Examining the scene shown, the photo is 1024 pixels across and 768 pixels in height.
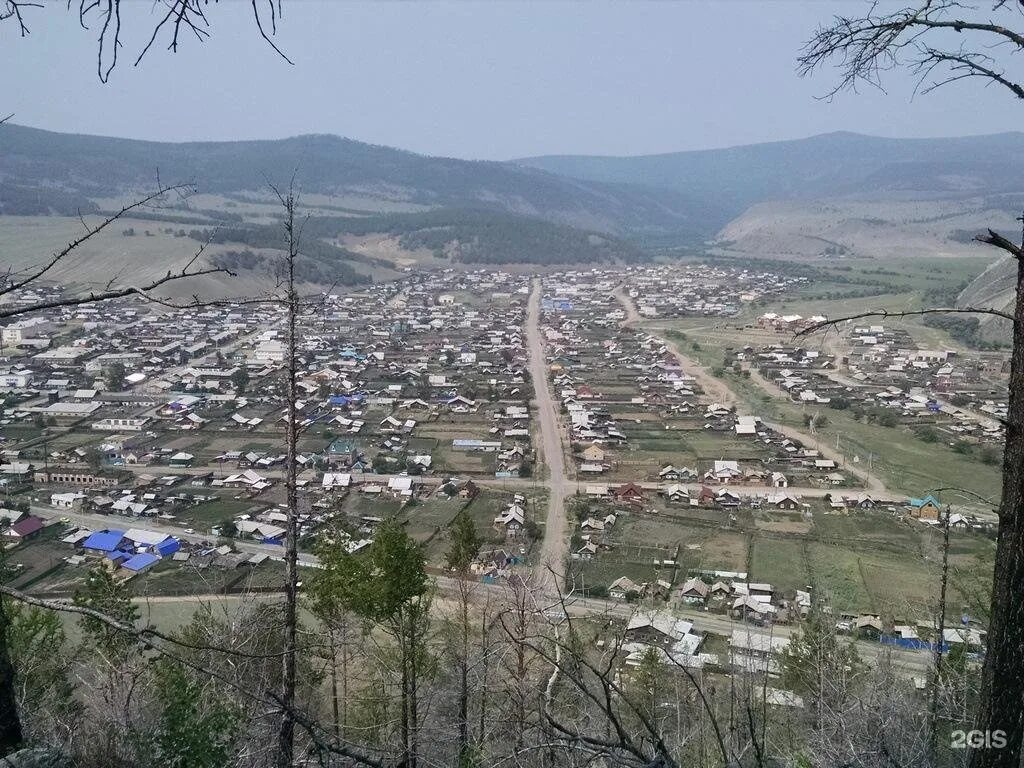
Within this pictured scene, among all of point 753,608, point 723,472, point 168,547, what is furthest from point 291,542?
point 723,472

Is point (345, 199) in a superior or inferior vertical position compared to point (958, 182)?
inferior

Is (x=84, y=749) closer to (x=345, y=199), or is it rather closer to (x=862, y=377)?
(x=862, y=377)

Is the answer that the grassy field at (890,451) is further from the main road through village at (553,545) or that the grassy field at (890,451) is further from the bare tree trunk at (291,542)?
the bare tree trunk at (291,542)

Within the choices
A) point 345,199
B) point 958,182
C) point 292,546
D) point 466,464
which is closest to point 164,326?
point 466,464

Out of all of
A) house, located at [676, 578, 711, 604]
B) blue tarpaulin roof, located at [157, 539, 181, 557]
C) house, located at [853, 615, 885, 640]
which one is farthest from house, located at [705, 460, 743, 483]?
blue tarpaulin roof, located at [157, 539, 181, 557]

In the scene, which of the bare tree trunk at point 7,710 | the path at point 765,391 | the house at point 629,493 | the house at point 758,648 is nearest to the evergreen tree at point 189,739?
the bare tree trunk at point 7,710

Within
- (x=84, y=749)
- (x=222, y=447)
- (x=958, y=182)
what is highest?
(x=958, y=182)
